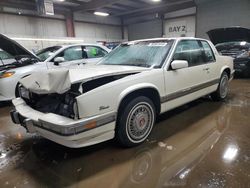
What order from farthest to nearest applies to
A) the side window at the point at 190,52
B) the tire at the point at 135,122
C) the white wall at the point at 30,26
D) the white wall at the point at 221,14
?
the white wall at the point at 221,14 → the white wall at the point at 30,26 → the side window at the point at 190,52 → the tire at the point at 135,122

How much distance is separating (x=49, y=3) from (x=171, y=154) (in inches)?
390

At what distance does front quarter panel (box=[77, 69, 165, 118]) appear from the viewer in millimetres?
1890

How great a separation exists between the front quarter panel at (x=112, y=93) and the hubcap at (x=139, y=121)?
0.89 feet

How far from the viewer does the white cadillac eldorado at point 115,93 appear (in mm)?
1930

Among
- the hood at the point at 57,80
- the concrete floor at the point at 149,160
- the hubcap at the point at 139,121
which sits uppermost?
the hood at the point at 57,80

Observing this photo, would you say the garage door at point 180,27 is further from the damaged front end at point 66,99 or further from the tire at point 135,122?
the damaged front end at point 66,99

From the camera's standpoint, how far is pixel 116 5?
1320cm

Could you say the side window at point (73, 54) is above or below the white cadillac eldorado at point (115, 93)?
above

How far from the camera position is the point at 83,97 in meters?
1.86

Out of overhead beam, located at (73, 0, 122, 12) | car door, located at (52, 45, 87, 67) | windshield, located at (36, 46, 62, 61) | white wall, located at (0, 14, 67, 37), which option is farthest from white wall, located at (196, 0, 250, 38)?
windshield, located at (36, 46, 62, 61)

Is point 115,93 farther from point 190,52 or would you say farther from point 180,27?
point 180,27

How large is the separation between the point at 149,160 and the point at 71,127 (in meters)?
0.93

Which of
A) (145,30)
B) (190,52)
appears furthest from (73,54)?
(145,30)

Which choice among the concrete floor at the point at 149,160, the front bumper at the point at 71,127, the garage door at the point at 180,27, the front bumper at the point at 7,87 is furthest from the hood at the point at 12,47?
the garage door at the point at 180,27
